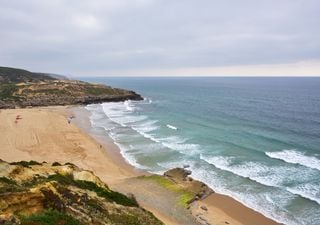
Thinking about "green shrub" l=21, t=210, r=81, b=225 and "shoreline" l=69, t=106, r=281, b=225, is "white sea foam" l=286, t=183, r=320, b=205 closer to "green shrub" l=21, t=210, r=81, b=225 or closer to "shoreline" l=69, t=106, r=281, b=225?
"shoreline" l=69, t=106, r=281, b=225

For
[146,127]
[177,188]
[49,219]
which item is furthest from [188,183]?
[146,127]

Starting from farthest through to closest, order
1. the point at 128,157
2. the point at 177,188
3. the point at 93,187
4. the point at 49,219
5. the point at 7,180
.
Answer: the point at 128,157 < the point at 177,188 < the point at 93,187 < the point at 7,180 < the point at 49,219

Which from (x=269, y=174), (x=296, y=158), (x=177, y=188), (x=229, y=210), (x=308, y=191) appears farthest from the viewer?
(x=296, y=158)

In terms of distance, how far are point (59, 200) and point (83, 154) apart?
88.1ft

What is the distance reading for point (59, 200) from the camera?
16766mm

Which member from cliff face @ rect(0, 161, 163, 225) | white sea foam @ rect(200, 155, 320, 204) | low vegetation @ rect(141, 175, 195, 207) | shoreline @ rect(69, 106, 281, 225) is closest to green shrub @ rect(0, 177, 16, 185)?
cliff face @ rect(0, 161, 163, 225)

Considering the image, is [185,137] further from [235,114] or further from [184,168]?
[235,114]

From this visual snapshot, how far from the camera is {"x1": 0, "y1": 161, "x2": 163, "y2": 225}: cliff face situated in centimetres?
1500

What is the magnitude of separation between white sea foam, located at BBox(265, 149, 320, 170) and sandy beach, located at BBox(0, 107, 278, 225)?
13.3m

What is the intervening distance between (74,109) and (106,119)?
1945 cm

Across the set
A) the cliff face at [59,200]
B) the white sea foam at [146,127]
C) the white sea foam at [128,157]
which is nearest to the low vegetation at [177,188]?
the white sea foam at [128,157]

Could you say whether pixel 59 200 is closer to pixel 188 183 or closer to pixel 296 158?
pixel 188 183

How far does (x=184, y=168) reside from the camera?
3719cm

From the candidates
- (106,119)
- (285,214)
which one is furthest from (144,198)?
(106,119)
